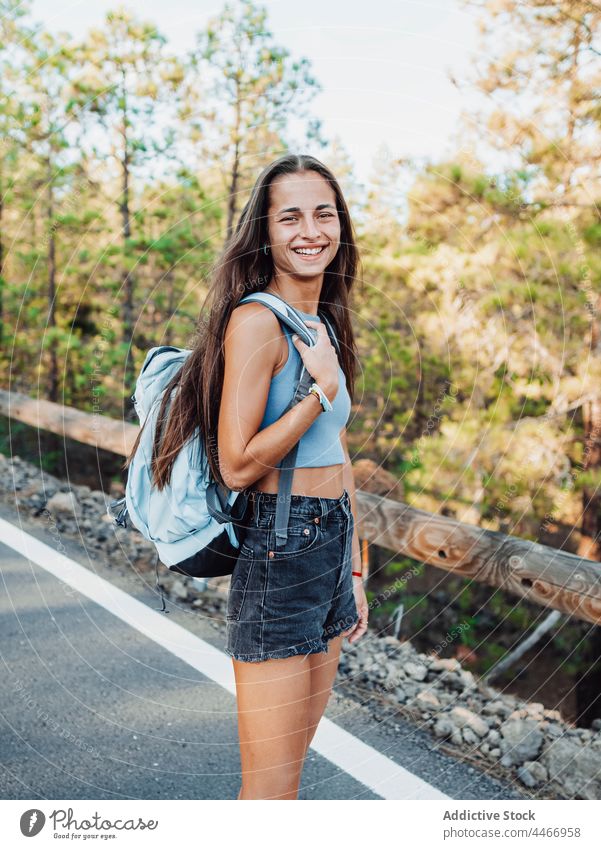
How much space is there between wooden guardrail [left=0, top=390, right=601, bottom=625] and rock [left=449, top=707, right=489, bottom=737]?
0.51m

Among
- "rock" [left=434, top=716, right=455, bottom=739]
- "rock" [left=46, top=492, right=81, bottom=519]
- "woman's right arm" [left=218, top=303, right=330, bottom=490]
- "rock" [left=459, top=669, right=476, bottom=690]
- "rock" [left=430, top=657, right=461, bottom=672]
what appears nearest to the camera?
"woman's right arm" [left=218, top=303, right=330, bottom=490]

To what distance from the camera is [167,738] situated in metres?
2.86

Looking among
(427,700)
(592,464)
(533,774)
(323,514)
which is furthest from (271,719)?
(592,464)

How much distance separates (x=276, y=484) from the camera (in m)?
1.84

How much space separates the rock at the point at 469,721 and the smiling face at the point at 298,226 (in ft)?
6.55

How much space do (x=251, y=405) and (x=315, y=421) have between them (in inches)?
9.5

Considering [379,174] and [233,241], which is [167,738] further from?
[379,174]

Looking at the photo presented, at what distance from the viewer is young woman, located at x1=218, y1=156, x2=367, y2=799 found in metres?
1.72

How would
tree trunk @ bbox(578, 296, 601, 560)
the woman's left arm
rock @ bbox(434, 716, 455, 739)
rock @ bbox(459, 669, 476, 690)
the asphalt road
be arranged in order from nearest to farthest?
1. the woman's left arm
2. the asphalt road
3. rock @ bbox(434, 716, 455, 739)
4. rock @ bbox(459, 669, 476, 690)
5. tree trunk @ bbox(578, 296, 601, 560)

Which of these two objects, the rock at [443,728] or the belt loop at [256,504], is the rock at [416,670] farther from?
the belt loop at [256,504]

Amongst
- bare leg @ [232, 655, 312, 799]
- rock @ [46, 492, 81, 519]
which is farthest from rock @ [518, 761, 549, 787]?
rock @ [46, 492, 81, 519]

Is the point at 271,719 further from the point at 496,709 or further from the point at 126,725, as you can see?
the point at 496,709

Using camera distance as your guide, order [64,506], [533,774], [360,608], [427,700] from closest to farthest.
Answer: [360,608]
[533,774]
[427,700]
[64,506]

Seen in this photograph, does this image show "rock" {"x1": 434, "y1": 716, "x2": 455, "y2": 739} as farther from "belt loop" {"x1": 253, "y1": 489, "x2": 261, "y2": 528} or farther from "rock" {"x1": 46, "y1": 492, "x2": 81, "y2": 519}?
"rock" {"x1": 46, "y1": 492, "x2": 81, "y2": 519}
